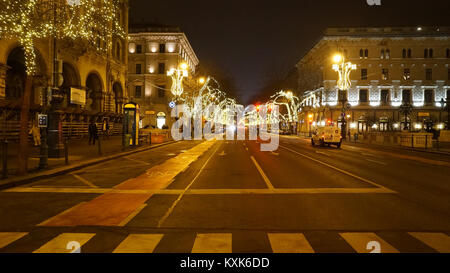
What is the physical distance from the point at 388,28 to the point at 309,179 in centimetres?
6244

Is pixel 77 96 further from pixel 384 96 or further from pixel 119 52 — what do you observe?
pixel 384 96

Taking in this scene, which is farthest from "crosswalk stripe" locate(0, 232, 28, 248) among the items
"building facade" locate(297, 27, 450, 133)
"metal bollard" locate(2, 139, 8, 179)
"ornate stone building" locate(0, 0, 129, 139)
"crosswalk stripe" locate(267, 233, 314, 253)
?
"building facade" locate(297, 27, 450, 133)

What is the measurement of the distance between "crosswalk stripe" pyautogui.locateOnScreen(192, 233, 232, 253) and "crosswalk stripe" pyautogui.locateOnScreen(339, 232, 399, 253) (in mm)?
1841

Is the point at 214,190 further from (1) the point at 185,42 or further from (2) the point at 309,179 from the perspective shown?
(1) the point at 185,42

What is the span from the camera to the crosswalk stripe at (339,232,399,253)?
508 centimetres

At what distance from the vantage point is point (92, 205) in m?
8.16

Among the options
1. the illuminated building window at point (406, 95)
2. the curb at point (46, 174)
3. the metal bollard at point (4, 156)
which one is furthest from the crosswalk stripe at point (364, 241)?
the illuminated building window at point (406, 95)

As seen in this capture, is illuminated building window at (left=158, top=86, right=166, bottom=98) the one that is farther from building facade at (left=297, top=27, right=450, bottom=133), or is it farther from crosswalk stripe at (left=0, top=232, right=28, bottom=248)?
crosswalk stripe at (left=0, top=232, right=28, bottom=248)

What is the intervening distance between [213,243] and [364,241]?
232cm

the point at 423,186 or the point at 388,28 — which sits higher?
the point at 388,28

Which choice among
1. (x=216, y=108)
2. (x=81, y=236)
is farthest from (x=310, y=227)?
(x=216, y=108)

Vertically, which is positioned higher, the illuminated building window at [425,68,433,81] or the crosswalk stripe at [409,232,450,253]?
the illuminated building window at [425,68,433,81]

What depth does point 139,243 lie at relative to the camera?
539 centimetres

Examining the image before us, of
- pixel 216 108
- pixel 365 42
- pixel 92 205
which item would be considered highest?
pixel 365 42
